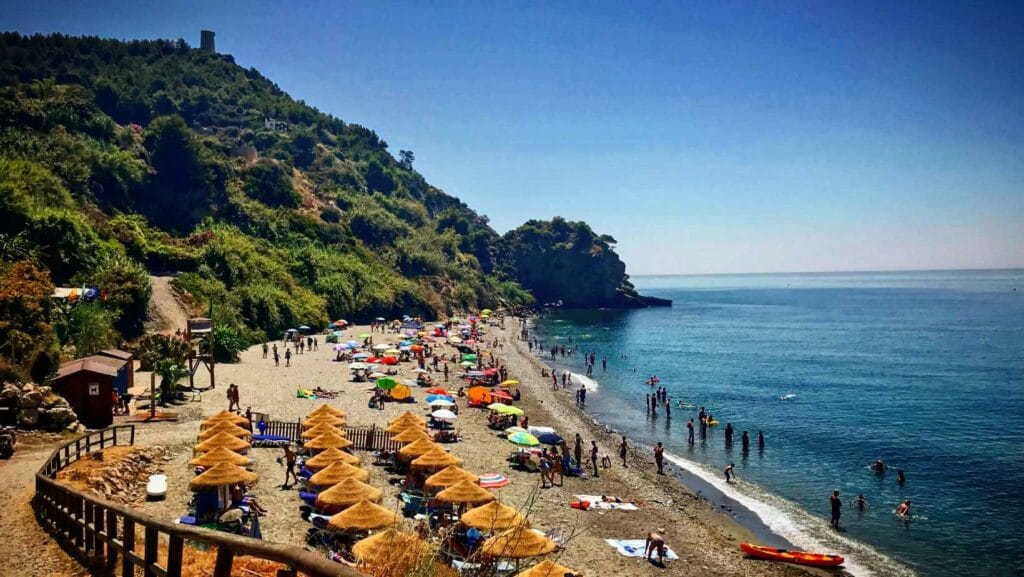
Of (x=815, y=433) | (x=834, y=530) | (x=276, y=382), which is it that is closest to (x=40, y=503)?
(x=834, y=530)

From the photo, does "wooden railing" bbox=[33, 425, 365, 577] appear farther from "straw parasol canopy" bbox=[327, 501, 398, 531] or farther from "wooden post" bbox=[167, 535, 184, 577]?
"straw parasol canopy" bbox=[327, 501, 398, 531]

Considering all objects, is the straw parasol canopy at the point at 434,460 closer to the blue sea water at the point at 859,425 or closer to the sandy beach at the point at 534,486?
the sandy beach at the point at 534,486

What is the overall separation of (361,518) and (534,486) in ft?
24.8

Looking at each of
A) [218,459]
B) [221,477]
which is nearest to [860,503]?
[221,477]

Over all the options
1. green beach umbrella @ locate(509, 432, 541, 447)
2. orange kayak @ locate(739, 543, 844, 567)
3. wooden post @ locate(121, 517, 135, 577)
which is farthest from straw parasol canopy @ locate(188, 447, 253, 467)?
orange kayak @ locate(739, 543, 844, 567)

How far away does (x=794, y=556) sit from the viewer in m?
20.2

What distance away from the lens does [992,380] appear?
53875 mm

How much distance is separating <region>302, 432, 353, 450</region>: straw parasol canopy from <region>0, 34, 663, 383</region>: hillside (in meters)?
11.5

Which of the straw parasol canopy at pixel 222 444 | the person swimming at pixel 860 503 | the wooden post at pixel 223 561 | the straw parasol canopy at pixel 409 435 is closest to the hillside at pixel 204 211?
the straw parasol canopy at pixel 222 444

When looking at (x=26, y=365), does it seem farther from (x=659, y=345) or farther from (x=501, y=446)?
(x=659, y=345)

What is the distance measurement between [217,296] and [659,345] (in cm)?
5317

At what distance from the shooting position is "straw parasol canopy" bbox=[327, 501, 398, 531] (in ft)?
49.8

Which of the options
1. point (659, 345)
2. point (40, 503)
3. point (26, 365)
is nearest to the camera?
point (40, 503)

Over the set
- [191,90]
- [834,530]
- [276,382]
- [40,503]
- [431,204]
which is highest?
[191,90]
